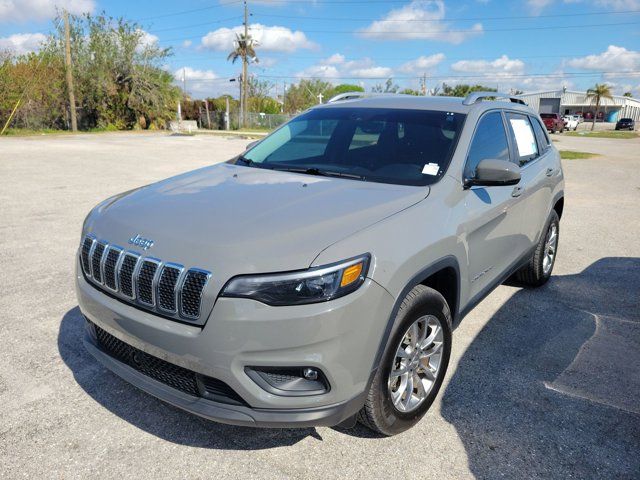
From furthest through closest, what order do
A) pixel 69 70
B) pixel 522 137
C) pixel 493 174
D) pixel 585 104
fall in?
pixel 585 104 < pixel 69 70 < pixel 522 137 < pixel 493 174

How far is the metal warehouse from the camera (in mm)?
89500

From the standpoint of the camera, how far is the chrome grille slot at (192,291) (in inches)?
85.0

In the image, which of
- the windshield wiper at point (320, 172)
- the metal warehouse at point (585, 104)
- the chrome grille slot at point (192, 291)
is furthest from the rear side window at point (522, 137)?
the metal warehouse at point (585, 104)

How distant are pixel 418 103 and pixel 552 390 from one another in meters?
2.22

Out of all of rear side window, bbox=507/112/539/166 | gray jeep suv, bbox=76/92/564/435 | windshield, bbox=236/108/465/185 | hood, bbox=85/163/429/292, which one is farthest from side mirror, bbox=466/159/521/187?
rear side window, bbox=507/112/539/166

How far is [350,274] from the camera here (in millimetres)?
2152

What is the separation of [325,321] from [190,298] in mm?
599

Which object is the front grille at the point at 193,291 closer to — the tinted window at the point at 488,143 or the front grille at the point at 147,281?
the front grille at the point at 147,281

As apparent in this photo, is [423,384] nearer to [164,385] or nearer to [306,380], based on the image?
[306,380]

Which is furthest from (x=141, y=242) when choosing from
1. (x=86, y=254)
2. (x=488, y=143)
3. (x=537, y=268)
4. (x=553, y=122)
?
(x=553, y=122)

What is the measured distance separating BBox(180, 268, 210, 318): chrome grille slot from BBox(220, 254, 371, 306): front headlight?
0.37 feet

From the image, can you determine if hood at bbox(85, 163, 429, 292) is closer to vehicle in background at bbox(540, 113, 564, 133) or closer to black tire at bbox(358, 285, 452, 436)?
black tire at bbox(358, 285, 452, 436)

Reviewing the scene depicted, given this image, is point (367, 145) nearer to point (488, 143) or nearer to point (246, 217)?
point (488, 143)

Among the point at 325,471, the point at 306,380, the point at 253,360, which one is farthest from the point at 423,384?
the point at 253,360
